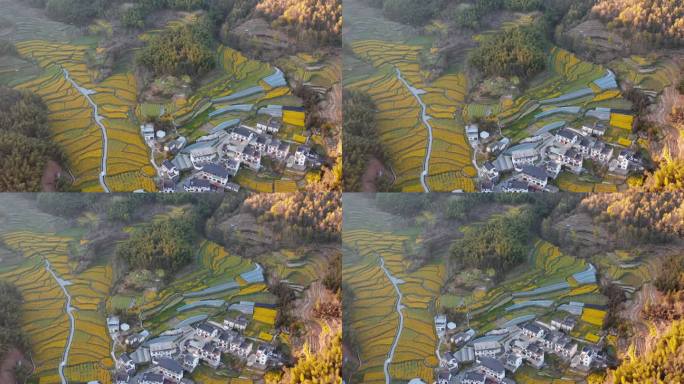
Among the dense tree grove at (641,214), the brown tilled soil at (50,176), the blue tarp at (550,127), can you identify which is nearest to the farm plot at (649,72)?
the blue tarp at (550,127)

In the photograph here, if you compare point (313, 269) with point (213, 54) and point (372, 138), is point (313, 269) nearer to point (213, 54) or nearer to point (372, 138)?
point (372, 138)

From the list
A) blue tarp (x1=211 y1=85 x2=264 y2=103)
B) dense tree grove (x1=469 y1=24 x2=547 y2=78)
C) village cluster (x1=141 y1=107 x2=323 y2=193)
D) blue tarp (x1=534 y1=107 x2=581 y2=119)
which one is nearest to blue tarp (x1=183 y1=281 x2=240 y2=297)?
village cluster (x1=141 y1=107 x2=323 y2=193)

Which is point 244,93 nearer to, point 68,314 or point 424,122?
point 424,122

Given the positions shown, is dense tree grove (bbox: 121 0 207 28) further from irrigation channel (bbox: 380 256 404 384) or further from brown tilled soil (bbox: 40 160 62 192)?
irrigation channel (bbox: 380 256 404 384)

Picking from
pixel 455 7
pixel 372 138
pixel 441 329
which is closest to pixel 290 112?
pixel 372 138

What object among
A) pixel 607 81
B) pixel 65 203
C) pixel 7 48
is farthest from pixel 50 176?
pixel 607 81

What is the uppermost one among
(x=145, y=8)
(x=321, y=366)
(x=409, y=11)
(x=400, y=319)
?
(x=409, y=11)
